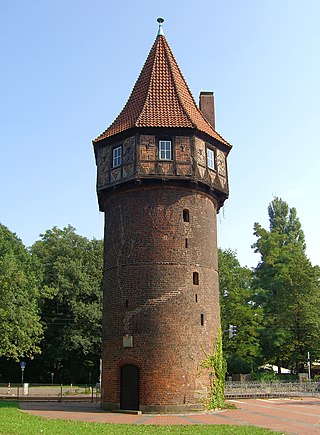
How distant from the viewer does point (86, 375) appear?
161ft

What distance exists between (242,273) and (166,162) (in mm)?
28938

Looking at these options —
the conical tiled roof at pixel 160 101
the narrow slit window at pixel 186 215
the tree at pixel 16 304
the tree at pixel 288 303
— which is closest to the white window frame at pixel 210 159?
the conical tiled roof at pixel 160 101

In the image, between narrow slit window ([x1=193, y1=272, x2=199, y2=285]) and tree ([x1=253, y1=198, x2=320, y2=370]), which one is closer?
narrow slit window ([x1=193, y1=272, x2=199, y2=285])

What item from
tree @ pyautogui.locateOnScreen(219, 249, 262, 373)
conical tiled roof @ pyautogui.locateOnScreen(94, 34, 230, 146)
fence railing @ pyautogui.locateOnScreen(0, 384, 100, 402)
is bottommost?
fence railing @ pyautogui.locateOnScreen(0, 384, 100, 402)

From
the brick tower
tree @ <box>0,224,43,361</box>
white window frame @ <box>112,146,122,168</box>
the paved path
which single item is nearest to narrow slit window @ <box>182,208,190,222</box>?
the brick tower

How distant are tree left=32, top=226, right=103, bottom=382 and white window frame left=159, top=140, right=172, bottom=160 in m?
25.4

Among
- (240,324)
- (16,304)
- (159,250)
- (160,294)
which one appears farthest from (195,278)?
(240,324)

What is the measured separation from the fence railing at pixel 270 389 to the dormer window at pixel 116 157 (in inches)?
680

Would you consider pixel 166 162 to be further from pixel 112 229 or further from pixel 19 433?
pixel 19 433

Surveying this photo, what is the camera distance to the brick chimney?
92.9ft

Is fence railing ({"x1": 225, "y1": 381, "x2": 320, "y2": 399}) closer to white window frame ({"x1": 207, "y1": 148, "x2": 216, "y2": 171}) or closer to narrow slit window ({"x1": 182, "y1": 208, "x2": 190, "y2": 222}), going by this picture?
narrow slit window ({"x1": 182, "y1": 208, "x2": 190, "y2": 222})

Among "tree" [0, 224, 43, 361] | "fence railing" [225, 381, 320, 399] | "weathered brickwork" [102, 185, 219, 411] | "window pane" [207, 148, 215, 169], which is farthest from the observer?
"tree" [0, 224, 43, 361]

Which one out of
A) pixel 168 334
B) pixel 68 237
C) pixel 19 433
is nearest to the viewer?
pixel 19 433

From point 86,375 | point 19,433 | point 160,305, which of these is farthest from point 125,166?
point 86,375
